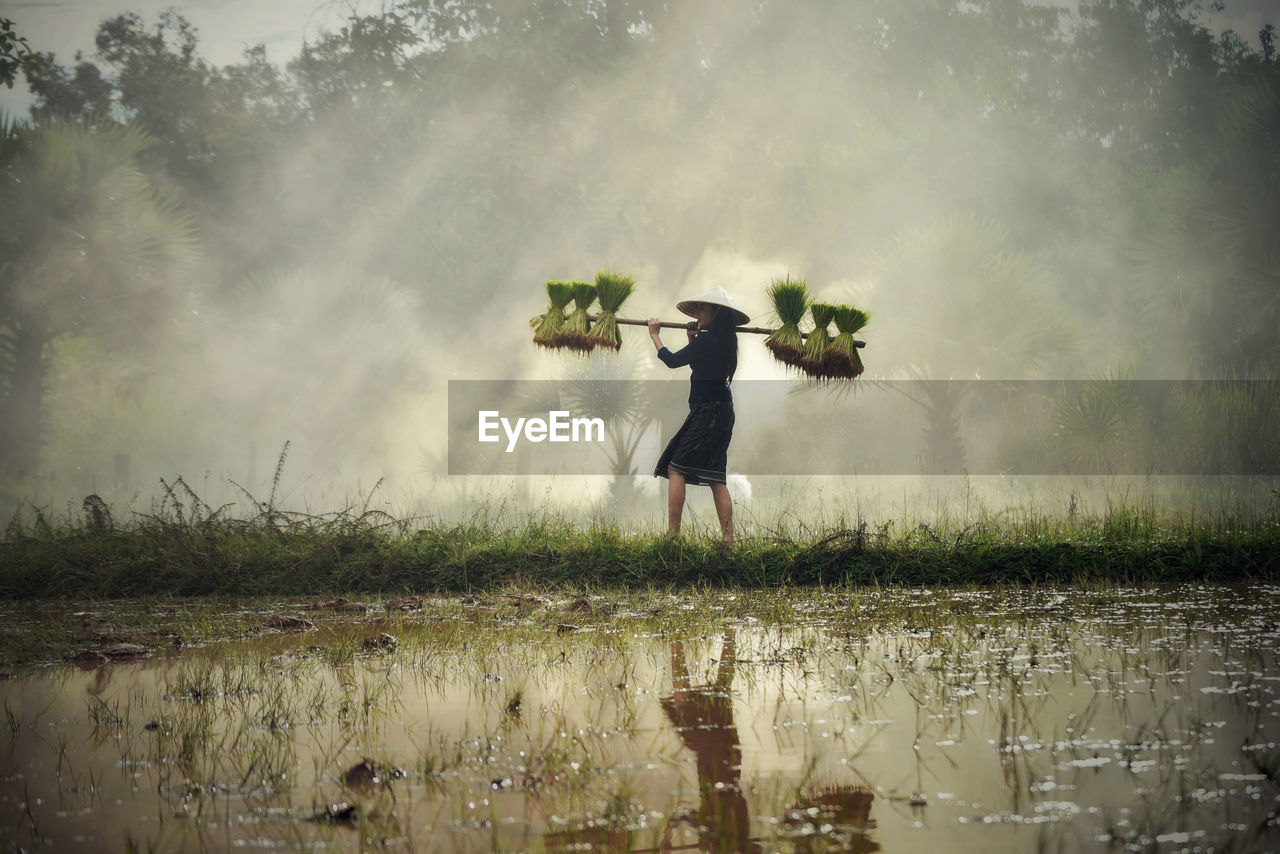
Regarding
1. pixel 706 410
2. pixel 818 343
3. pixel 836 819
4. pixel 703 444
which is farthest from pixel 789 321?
pixel 836 819

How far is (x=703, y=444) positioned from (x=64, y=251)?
14780mm

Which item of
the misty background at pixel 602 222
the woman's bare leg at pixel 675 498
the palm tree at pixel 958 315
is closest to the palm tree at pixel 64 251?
the misty background at pixel 602 222

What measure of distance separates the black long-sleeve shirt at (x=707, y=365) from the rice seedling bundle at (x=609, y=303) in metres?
0.61

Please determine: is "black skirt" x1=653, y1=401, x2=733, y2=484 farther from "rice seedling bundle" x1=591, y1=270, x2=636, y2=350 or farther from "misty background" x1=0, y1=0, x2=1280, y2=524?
"misty background" x1=0, y1=0, x2=1280, y2=524

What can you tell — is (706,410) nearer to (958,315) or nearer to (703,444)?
(703,444)

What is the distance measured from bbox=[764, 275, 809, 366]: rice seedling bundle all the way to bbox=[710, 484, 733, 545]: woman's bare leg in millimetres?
1345

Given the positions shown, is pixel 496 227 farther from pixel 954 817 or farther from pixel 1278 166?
pixel 954 817

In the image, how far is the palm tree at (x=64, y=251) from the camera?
17594 mm

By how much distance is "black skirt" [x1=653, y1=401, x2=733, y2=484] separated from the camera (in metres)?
8.00

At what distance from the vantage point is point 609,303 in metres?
8.64

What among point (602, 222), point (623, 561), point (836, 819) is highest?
point (602, 222)

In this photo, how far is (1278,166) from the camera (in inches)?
832

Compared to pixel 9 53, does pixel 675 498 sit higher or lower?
lower

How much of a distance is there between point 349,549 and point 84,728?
446 centimetres
